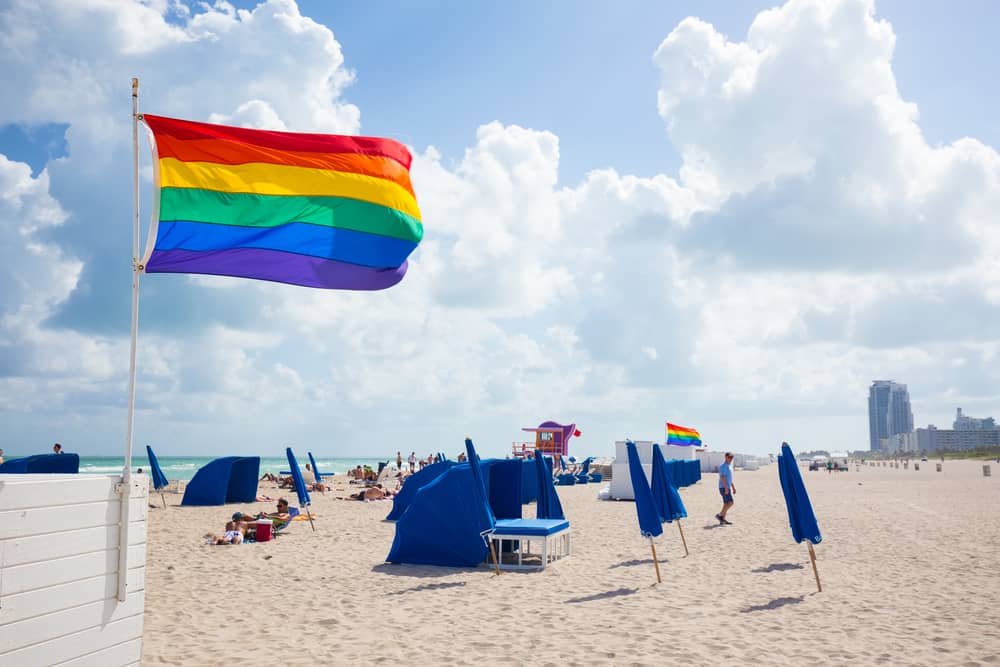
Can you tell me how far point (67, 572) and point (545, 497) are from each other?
9.68 m

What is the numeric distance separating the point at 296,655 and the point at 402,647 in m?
0.96

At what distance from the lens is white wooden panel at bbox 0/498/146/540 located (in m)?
4.01

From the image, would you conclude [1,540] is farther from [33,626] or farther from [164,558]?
[164,558]

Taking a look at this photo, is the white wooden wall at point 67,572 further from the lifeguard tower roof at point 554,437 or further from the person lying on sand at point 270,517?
the lifeguard tower roof at point 554,437

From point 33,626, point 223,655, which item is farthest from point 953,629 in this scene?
point 33,626

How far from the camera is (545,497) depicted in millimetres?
13273

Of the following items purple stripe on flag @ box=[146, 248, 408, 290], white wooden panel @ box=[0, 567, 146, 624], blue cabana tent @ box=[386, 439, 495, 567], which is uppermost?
purple stripe on flag @ box=[146, 248, 408, 290]

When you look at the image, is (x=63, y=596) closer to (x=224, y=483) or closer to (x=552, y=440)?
(x=224, y=483)

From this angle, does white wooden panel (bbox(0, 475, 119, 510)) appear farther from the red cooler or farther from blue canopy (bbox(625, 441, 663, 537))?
the red cooler

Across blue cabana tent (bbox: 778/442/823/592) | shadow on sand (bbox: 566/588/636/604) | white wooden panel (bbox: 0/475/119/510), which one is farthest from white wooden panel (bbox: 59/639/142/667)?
blue cabana tent (bbox: 778/442/823/592)

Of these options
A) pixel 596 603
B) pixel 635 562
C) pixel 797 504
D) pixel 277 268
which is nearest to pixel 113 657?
pixel 277 268

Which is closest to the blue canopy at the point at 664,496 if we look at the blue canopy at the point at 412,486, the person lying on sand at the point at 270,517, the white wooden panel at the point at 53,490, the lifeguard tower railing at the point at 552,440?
the blue canopy at the point at 412,486

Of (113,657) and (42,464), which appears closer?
(113,657)

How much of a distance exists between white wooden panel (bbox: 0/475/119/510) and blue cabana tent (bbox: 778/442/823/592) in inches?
305
